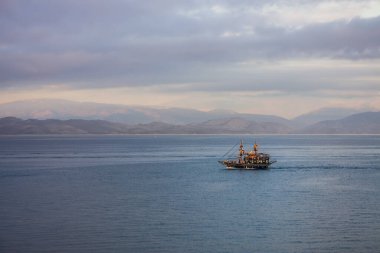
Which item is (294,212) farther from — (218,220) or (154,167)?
(154,167)

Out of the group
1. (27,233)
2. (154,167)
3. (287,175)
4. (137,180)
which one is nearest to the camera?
(27,233)

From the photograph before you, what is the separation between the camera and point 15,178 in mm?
90250

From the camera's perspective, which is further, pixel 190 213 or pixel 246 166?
pixel 246 166

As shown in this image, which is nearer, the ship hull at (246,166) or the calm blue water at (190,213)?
the calm blue water at (190,213)

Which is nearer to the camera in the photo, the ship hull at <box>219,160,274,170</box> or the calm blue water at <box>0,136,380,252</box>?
the calm blue water at <box>0,136,380,252</box>

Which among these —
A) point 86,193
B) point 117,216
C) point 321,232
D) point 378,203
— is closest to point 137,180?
point 86,193

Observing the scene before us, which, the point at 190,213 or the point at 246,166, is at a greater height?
the point at 246,166

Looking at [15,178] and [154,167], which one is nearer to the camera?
[15,178]

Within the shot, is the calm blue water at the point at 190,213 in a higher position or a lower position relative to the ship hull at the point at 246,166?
lower

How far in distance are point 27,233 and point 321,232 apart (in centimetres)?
2527

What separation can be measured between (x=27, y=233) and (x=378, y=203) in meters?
38.0

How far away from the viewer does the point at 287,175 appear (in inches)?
3686

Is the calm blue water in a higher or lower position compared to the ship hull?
lower

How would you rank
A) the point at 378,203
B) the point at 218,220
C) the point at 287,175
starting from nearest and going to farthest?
the point at 218,220 → the point at 378,203 → the point at 287,175
